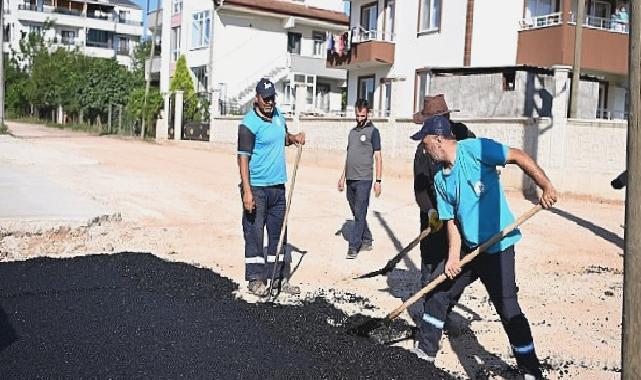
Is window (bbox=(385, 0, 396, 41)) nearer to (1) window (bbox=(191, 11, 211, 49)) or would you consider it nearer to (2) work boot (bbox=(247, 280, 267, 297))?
(1) window (bbox=(191, 11, 211, 49))

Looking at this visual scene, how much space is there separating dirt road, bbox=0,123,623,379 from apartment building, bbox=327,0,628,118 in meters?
4.20

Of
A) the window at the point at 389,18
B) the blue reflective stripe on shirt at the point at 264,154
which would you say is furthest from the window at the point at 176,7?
the blue reflective stripe on shirt at the point at 264,154

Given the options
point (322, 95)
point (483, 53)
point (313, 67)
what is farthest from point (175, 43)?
point (483, 53)

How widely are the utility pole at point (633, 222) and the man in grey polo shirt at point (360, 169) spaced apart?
18.0ft

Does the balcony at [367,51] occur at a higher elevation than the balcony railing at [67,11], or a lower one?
lower

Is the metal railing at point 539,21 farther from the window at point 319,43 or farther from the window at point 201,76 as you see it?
the window at point 201,76

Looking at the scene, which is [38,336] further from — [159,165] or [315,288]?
[159,165]

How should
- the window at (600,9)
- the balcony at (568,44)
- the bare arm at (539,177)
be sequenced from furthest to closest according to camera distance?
the window at (600,9) → the balcony at (568,44) → the bare arm at (539,177)

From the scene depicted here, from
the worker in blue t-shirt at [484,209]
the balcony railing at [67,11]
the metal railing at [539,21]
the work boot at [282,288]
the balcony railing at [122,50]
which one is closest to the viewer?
the worker in blue t-shirt at [484,209]

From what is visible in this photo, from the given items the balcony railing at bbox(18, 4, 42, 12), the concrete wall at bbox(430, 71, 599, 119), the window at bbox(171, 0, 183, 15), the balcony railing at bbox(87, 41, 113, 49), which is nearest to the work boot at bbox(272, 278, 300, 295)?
the concrete wall at bbox(430, 71, 599, 119)

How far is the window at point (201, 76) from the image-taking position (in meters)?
38.9

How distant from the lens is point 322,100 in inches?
1571

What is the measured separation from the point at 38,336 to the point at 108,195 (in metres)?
8.14

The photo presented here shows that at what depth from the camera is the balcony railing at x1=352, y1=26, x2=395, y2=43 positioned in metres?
28.0
